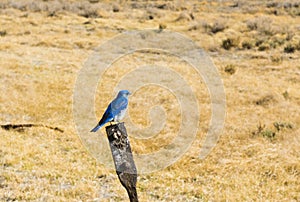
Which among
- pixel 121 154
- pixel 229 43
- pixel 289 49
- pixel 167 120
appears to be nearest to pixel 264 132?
pixel 167 120

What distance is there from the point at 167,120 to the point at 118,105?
6.05m

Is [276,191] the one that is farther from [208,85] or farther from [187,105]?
[208,85]

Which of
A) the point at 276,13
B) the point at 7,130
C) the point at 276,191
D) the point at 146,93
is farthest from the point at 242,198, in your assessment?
the point at 276,13

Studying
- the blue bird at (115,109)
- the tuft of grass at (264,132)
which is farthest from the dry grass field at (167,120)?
the blue bird at (115,109)

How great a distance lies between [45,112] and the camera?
1101 centimetres

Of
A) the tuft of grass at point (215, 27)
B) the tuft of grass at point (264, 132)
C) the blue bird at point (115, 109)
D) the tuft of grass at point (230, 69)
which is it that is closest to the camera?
the blue bird at point (115, 109)

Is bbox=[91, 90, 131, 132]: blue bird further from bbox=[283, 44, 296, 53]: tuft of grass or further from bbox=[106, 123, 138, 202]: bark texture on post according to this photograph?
bbox=[283, 44, 296, 53]: tuft of grass

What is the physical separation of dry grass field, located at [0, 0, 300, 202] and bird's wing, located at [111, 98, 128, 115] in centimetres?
221

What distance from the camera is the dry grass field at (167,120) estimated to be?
7031 mm

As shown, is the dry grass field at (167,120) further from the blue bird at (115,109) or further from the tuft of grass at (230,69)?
the blue bird at (115,109)

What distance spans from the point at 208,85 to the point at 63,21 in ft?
52.5

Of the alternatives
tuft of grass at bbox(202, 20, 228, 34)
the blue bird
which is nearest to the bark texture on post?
the blue bird

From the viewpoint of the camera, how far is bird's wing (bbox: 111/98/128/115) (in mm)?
4930

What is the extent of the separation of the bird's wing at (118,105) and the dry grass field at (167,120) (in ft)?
7.24
